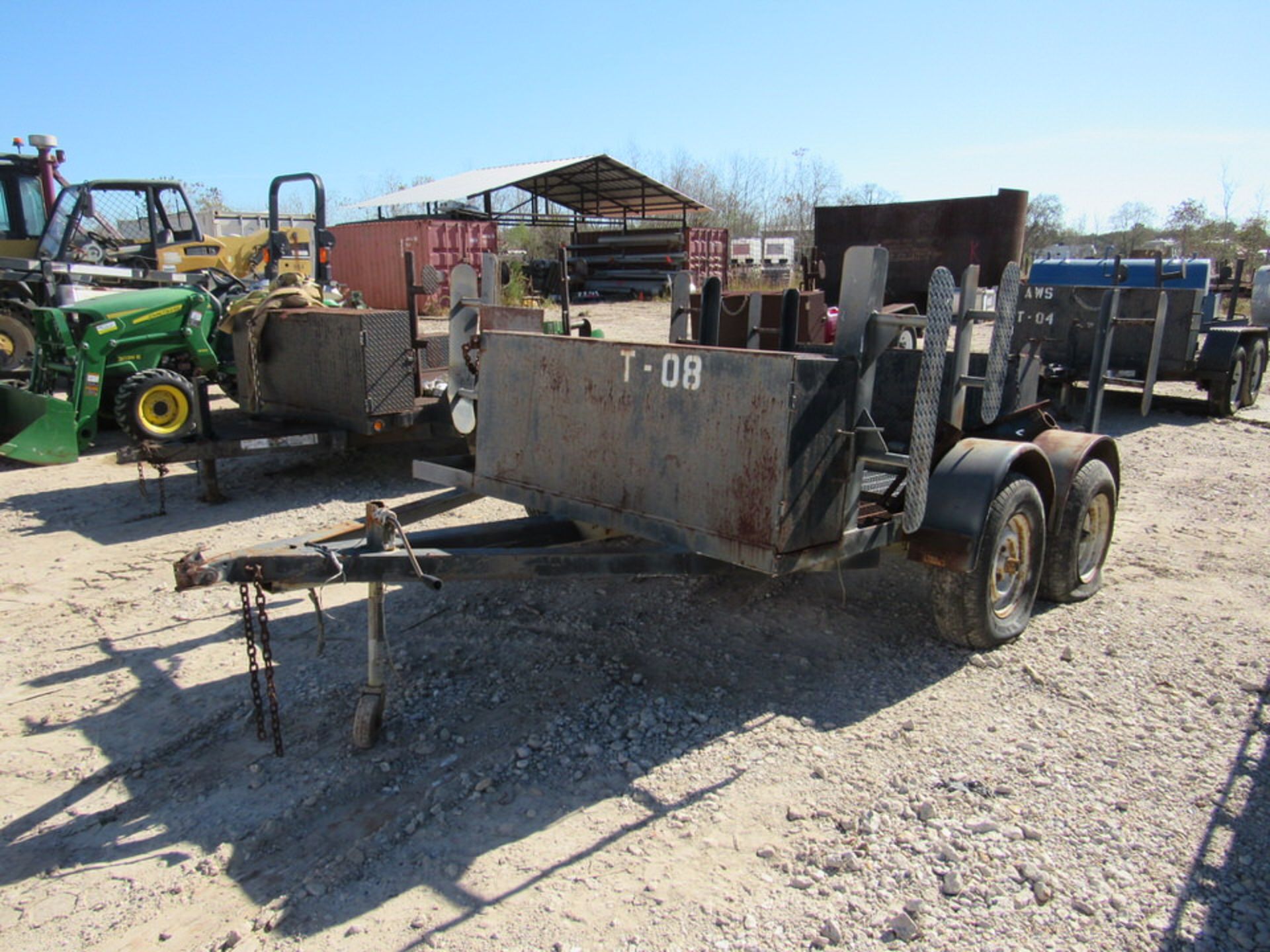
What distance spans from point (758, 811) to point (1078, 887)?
1012 mm

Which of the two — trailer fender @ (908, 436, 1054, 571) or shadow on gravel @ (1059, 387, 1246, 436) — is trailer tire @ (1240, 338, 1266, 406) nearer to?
shadow on gravel @ (1059, 387, 1246, 436)

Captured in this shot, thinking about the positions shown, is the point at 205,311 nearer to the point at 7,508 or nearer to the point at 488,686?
the point at 7,508

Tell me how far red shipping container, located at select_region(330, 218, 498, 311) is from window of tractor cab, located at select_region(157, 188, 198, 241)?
28.2 feet

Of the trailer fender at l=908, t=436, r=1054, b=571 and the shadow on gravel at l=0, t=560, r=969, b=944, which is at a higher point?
the trailer fender at l=908, t=436, r=1054, b=571

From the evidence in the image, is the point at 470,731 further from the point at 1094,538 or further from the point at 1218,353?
the point at 1218,353

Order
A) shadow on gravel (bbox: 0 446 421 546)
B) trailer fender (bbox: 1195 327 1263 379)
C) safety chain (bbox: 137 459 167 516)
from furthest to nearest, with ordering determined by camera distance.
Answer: trailer fender (bbox: 1195 327 1263 379) < safety chain (bbox: 137 459 167 516) < shadow on gravel (bbox: 0 446 421 546)

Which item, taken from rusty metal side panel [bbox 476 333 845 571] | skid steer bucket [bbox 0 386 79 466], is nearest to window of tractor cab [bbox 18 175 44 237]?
skid steer bucket [bbox 0 386 79 466]

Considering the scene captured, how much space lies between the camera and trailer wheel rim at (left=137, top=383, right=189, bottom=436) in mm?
7949

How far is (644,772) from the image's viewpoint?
3.48 meters

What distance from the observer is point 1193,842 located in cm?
311

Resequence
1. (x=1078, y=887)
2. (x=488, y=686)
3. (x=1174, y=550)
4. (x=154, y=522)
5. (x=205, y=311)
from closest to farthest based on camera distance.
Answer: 1. (x=1078, y=887)
2. (x=488, y=686)
3. (x=1174, y=550)
4. (x=154, y=522)
5. (x=205, y=311)

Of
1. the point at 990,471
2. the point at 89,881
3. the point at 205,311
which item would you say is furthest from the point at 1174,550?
the point at 205,311

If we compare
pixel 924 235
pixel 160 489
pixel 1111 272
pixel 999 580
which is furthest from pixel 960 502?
pixel 1111 272

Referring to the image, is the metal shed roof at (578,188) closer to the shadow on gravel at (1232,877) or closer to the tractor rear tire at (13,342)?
the tractor rear tire at (13,342)
